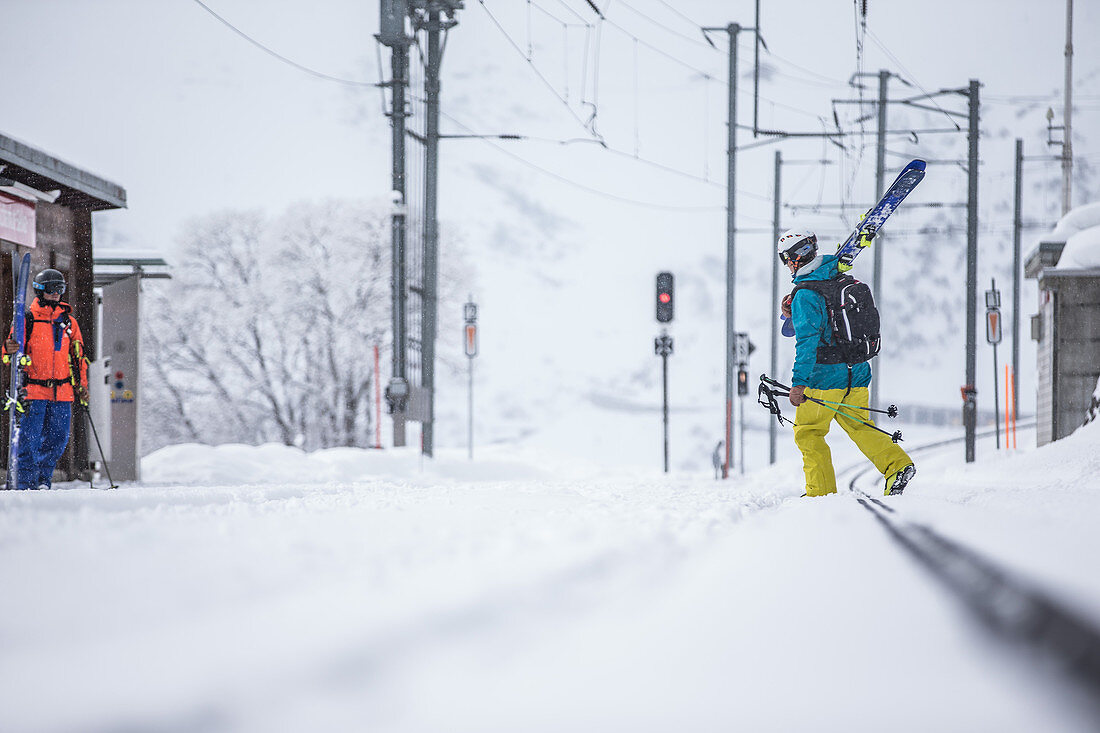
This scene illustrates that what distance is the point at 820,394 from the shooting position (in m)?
4.94

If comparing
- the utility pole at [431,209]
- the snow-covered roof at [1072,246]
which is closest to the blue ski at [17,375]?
the utility pole at [431,209]

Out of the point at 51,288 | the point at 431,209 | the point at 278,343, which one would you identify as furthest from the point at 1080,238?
the point at 278,343

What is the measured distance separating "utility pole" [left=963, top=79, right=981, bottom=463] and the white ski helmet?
385 inches

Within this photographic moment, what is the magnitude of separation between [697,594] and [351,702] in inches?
21.9

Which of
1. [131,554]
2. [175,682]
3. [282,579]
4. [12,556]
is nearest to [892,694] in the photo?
[175,682]

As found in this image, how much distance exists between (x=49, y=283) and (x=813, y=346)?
5.85 m

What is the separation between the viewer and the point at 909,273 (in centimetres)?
4556

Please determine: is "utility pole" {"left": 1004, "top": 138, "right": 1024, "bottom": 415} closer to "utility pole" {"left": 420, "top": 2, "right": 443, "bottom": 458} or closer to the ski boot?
"utility pole" {"left": 420, "top": 2, "right": 443, "bottom": 458}

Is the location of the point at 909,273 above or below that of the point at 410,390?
above

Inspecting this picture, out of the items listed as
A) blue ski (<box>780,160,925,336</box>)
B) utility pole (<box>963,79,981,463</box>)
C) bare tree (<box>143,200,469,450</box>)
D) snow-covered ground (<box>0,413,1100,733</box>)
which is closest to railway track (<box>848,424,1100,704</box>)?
snow-covered ground (<box>0,413,1100,733</box>)

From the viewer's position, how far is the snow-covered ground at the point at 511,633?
2.18ft

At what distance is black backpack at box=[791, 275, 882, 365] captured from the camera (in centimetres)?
495

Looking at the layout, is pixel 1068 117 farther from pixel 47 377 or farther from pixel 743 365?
pixel 47 377

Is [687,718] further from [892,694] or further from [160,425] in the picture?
[160,425]
